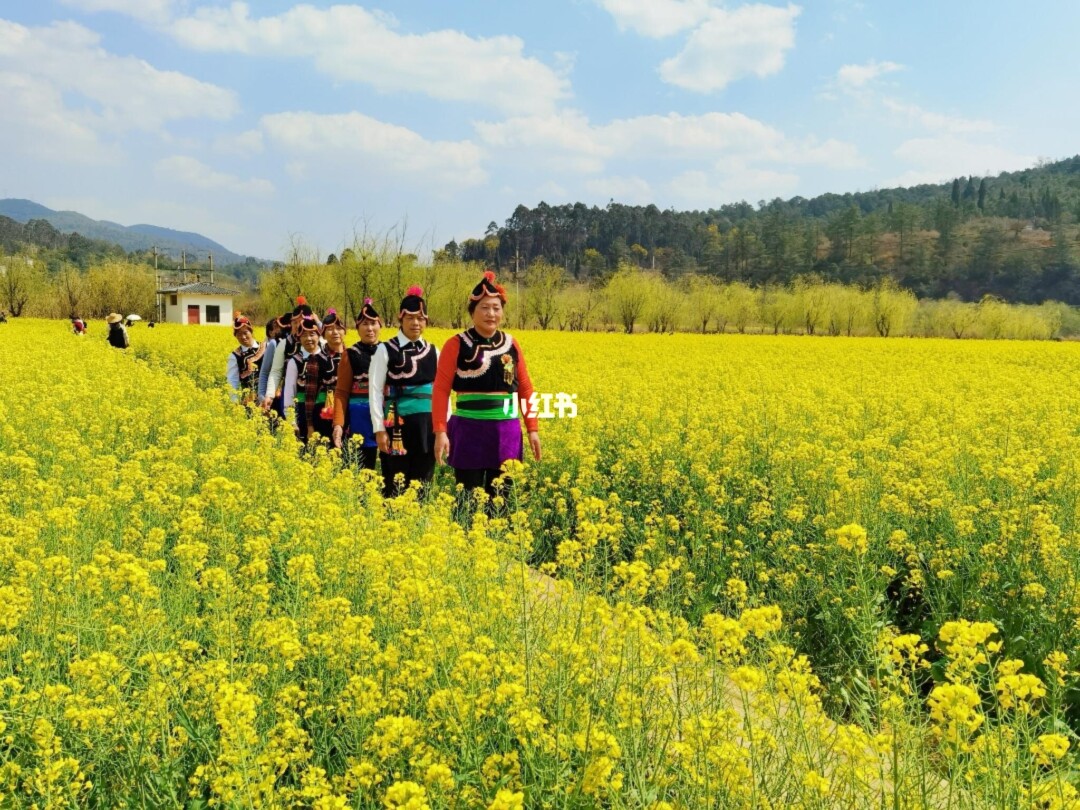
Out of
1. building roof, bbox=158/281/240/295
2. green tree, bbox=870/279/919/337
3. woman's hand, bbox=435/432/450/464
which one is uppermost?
building roof, bbox=158/281/240/295

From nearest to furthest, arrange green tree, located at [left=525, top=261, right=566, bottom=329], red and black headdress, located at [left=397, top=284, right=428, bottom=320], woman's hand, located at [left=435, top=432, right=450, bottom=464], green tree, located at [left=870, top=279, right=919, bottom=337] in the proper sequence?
woman's hand, located at [left=435, top=432, right=450, bottom=464], red and black headdress, located at [left=397, top=284, right=428, bottom=320], green tree, located at [left=525, top=261, right=566, bottom=329], green tree, located at [left=870, top=279, right=919, bottom=337]

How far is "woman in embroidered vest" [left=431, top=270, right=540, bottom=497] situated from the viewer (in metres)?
5.16

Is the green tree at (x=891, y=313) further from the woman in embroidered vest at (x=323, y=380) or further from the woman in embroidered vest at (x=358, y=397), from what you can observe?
the woman in embroidered vest at (x=358, y=397)

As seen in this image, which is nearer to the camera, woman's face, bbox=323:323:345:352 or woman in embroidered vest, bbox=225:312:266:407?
woman's face, bbox=323:323:345:352

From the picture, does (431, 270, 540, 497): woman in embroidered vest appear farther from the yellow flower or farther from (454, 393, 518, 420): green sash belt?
the yellow flower

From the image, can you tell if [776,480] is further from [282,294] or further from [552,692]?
[282,294]

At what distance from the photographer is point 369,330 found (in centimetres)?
636

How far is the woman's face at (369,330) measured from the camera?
6.32 metres

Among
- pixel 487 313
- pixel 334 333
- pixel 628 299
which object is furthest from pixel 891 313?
pixel 487 313

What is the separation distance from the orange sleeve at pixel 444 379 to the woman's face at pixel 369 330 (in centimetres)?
137

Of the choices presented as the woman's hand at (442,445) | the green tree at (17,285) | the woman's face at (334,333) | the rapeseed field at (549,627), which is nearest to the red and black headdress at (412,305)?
the woman's hand at (442,445)

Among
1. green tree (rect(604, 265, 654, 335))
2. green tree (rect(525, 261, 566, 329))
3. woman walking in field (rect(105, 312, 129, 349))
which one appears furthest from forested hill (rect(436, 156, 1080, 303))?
woman walking in field (rect(105, 312, 129, 349))

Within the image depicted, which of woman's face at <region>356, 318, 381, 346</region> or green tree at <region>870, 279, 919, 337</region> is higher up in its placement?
green tree at <region>870, 279, 919, 337</region>

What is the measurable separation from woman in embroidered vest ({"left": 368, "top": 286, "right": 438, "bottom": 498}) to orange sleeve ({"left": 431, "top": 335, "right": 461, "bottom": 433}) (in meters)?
0.65
